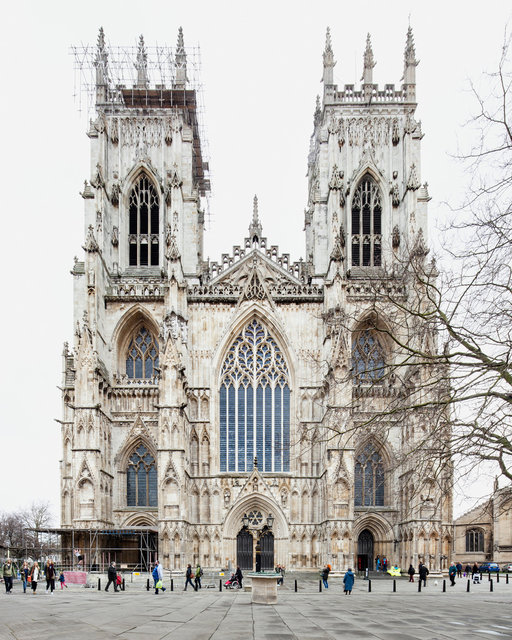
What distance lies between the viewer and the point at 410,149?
46.5 meters

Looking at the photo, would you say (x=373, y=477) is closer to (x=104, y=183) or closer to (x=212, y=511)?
(x=212, y=511)

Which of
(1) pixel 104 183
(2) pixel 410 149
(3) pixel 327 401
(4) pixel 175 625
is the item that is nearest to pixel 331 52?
(2) pixel 410 149

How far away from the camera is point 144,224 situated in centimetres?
4831

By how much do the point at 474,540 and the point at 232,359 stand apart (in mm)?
32169

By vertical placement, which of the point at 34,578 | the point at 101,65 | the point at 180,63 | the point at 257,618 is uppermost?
the point at 180,63

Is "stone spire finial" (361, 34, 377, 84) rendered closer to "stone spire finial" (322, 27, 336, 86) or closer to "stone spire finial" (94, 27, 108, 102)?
"stone spire finial" (322, 27, 336, 86)

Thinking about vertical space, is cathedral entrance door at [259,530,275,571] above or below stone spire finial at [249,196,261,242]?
below

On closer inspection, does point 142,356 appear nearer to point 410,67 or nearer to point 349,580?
point 349,580

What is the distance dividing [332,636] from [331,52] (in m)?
42.5

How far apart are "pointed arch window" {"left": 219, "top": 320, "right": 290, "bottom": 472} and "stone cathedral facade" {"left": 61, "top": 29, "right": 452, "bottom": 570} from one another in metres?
0.08

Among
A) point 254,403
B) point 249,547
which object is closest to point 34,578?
point 249,547

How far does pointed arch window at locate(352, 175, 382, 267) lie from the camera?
47.1 metres

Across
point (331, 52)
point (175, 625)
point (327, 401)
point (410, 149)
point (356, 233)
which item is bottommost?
point (175, 625)

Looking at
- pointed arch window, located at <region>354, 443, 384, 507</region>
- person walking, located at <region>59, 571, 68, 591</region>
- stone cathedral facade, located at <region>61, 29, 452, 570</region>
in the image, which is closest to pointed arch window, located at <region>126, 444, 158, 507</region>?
stone cathedral facade, located at <region>61, 29, 452, 570</region>
